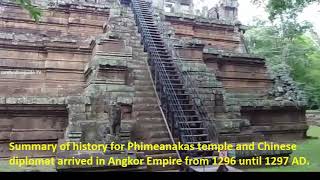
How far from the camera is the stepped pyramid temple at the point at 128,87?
9.12m

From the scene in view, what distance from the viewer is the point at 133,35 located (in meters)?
13.3

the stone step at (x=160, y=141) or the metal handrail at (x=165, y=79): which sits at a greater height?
the metal handrail at (x=165, y=79)

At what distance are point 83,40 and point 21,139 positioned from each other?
4.27 m

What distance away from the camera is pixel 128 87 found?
995 centimetres

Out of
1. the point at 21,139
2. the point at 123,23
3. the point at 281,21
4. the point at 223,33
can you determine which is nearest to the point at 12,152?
the point at 21,139

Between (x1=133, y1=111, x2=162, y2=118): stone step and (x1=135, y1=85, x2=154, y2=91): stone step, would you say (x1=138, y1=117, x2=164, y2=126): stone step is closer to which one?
(x1=133, y1=111, x2=162, y2=118): stone step

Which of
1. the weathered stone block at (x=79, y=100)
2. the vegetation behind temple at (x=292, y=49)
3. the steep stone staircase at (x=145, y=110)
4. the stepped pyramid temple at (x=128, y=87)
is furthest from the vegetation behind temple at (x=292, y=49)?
the weathered stone block at (x=79, y=100)

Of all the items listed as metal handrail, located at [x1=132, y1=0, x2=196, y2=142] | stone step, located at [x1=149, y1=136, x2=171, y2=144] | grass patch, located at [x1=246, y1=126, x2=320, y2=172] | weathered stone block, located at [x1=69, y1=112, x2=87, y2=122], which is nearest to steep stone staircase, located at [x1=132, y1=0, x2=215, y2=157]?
metal handrail, located at [x1=132, y1=0, x2=196, y2=142]

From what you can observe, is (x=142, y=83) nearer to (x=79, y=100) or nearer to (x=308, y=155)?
(x=79, y=100)

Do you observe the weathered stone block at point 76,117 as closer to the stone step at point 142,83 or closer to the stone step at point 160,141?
the stone step at point 160,141

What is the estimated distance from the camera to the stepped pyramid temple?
9.12m

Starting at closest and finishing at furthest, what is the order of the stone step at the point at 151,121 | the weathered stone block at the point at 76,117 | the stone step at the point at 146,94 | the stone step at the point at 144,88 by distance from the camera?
1. the weathered stone block at the point at 76,117
2. the stone step at the point at 151,121
3. the stone step at the point at 146,94
4. the stone step at the point at 144,88

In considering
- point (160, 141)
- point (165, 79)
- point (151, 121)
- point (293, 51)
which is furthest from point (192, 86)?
point (293, 51)
